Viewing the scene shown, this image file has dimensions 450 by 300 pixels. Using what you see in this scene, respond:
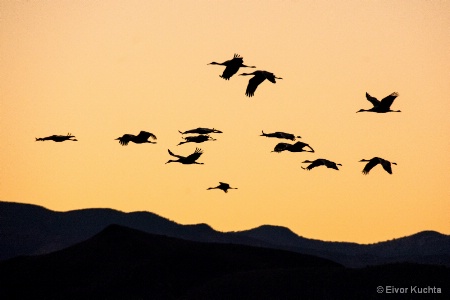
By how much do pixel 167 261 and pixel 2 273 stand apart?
18.1 meters

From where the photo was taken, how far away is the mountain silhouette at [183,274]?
73312 mm

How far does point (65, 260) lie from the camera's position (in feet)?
336

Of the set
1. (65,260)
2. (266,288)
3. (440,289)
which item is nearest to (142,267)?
(65,260)

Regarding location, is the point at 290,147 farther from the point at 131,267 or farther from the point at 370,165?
the point at 131,267

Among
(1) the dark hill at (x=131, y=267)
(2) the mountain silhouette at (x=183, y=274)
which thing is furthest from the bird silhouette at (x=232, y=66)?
(1) the dark hill at (x=131, y=267)

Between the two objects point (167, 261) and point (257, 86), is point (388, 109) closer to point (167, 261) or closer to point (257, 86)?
point (257, 86)

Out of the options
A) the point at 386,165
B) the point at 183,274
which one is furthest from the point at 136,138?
the point at 183,274

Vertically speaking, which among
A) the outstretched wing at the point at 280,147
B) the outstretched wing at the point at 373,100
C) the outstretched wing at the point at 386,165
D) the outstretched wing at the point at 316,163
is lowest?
the outstretched wing at the point at 386,165

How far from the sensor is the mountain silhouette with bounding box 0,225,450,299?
73312 mm

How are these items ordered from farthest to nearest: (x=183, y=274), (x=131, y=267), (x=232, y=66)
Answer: (x=131, y=267) → (x=183, y=274) → (x=232, y=66)

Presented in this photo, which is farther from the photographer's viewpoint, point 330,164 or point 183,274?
point 183,274

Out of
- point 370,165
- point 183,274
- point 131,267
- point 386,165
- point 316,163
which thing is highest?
point 131,267

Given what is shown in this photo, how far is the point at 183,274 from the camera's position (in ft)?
306

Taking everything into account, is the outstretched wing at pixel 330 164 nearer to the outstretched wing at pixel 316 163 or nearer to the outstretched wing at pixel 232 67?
the outstretched wing at pixel 316 163
